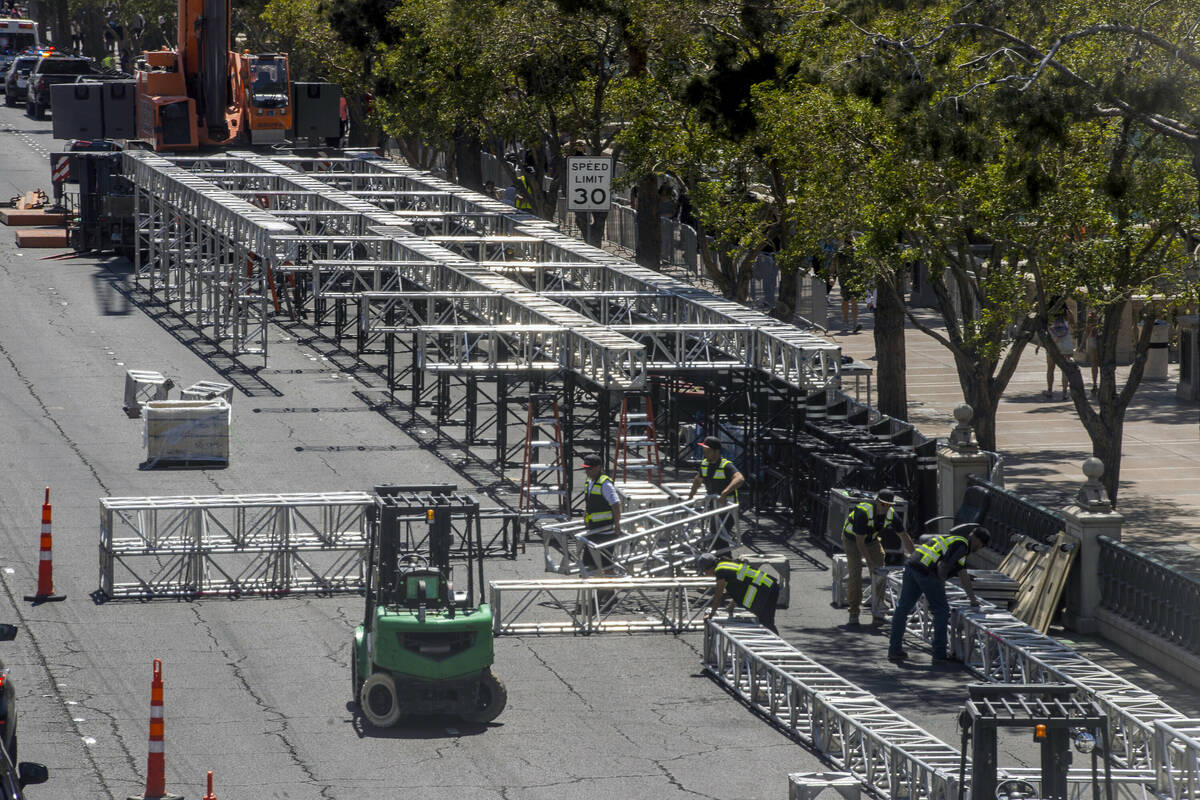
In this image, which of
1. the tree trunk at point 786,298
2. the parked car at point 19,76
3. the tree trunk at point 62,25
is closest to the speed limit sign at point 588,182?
the tree trunk at point 786,298

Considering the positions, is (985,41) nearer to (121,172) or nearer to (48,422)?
(48,422)

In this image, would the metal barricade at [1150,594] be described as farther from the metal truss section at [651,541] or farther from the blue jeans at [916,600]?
the metal truss section at [651,541]

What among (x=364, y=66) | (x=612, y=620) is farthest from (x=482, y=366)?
(x=364, y=66)

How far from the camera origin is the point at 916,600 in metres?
20.7

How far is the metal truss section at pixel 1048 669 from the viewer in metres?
16.9

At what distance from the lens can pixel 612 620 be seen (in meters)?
22.1

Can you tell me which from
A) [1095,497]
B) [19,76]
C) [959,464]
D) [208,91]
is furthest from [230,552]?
[19,76]

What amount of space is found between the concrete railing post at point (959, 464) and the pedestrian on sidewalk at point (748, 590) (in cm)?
488

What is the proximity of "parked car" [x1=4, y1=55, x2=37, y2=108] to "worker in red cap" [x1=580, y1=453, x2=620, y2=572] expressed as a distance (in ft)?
232

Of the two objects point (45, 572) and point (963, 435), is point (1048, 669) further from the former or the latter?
point (45, 572)

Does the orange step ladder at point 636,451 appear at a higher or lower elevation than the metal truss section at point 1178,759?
higher

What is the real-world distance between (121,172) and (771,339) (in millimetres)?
26777

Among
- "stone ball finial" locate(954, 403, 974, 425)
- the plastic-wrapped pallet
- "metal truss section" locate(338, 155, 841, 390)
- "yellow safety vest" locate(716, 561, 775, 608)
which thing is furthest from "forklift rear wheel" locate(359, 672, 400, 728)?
the plastic-wrapped pallet

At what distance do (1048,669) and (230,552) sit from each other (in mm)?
9914
